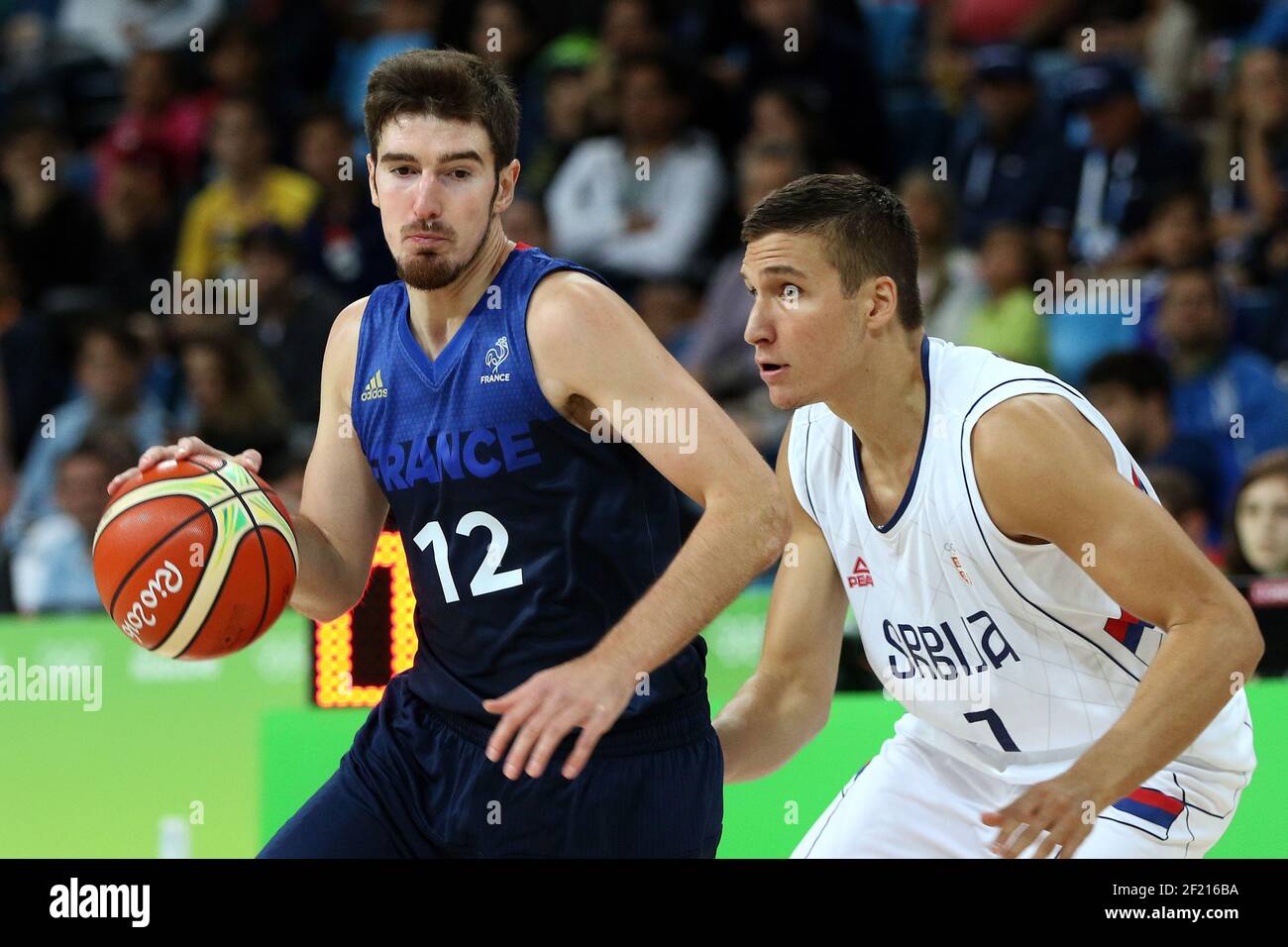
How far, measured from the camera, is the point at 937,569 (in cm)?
391

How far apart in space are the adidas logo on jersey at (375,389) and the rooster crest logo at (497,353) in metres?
0.27

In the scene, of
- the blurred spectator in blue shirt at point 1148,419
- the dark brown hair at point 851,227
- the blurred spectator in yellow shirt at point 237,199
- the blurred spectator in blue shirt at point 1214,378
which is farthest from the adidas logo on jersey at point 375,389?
the blurred spectator in yellow shirt at point 237,199

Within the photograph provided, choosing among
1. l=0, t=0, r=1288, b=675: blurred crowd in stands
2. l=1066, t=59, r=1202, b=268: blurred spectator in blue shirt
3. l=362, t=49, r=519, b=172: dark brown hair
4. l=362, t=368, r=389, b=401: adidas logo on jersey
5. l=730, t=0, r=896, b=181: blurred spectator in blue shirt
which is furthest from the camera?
l=730, t=0, r=896, b=181: blurred spectator in blue shirt

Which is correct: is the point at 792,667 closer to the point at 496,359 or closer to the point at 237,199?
the point at 496,359

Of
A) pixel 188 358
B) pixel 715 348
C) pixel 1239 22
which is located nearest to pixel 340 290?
pixel 188 358

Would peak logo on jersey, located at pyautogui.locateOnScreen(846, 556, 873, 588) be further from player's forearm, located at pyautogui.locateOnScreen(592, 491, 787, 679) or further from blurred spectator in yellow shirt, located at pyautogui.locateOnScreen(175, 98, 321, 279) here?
blurred spectator in yellow shirt, located at pyautogui.locateOnScreen(175, 98, 321, 279)

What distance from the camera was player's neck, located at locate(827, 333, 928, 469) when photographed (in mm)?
3928

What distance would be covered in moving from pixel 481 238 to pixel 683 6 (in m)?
6.68

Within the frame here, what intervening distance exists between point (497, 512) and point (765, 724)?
927 millimetres

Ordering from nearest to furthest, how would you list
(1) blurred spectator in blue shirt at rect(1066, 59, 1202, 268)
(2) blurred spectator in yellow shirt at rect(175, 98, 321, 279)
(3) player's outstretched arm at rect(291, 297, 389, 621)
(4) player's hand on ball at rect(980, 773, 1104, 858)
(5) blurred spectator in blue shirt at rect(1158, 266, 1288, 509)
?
(4) player's hand on ball at rect(980, 773, 1104, 858)
(3) player's outstretched arm at rect(291, 297, 389, 621)
(5) blurred spectator in blue shirt at rect(1158, 266, 1288, 509)
(1) blurred spectator in blue shirt at rect(1066, 59, 1202, 268)
(2) blurred spectator in yellow shirt at rect(175, 98, 321, 279)

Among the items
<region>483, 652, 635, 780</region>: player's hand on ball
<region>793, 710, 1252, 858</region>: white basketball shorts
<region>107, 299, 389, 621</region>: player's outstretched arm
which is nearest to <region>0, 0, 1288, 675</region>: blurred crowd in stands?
<region>793, 710, 1252, 858</region>: white basketball shorts

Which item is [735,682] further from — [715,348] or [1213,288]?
[1213,288]

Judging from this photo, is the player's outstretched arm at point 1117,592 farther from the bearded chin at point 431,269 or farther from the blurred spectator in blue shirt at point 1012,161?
the blurred spectator in blue shirt at point 1012,161

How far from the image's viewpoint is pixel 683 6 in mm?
9883
